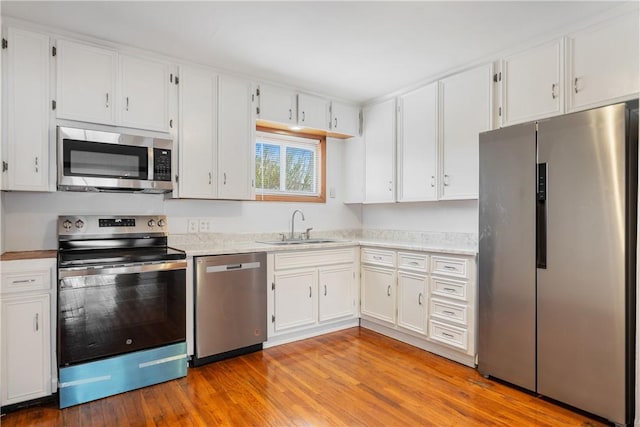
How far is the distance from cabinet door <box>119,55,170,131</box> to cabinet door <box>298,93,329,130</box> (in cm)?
128

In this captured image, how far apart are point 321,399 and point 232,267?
1.21 metres

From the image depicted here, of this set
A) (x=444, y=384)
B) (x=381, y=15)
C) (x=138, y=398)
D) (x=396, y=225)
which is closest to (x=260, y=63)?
(x=381, y=15)

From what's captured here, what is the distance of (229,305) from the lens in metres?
2.96

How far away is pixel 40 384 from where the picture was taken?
2252 mm

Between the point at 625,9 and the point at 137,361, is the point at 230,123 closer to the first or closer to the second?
the point at 137,361

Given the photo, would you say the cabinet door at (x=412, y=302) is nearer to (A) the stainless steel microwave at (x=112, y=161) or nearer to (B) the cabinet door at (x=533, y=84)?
(B) the cabinet door at (x=533, y=84)

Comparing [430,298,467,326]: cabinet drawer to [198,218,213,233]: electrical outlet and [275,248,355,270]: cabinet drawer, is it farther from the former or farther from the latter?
[198,218,213,233]: electrical outlet

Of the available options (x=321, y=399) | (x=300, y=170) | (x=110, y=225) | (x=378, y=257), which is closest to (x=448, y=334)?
(x=378, y=257)

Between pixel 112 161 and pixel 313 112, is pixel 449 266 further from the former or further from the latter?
pixel 112 161

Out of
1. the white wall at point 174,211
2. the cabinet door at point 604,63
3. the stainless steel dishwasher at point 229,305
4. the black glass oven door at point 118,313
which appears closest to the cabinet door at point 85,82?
the white wall at point 174,211

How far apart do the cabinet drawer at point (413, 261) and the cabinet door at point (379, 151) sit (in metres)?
0.70

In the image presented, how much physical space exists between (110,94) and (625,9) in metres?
3.43

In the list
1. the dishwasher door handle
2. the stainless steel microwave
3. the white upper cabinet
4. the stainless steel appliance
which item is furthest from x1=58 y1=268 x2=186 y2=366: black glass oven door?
the white upper cabinet

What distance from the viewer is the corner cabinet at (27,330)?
2.16m
